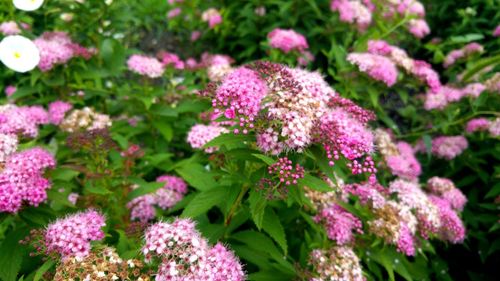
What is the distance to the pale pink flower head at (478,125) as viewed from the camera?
3.49m

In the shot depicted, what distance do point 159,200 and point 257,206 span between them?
3.93 ft

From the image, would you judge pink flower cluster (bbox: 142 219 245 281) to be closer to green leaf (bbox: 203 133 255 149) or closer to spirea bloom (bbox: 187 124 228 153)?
green leaf (bbox: 203 133 255 149)

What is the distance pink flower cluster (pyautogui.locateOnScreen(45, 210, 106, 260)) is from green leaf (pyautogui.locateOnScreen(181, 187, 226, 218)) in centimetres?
42

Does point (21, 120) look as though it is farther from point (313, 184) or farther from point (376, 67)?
point (376, 67)

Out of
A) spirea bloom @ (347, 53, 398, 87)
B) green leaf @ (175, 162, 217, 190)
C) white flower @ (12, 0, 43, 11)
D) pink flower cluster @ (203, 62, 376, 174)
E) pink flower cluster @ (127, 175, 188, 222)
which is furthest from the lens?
spirea bloom @ (347, 53, 398, 87)

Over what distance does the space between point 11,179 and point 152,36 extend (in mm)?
5249

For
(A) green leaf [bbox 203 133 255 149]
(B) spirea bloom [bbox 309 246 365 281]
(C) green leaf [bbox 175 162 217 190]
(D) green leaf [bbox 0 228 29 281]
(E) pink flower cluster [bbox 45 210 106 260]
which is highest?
(A) green leaf [bbox 203 133 255 149]

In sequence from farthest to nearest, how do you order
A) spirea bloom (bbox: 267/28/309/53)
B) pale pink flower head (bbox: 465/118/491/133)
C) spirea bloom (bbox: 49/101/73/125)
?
1. spirea bloom (bbox: 267/28/309/53)
2. pale pink flower head (bbox: 465/118/491/133)
3. spirea bloom (bbox: 49/101/73/125)

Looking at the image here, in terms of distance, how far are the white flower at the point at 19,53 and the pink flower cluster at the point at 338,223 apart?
2.26m

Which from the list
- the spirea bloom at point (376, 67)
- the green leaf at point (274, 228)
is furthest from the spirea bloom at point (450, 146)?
the green leaf at point (274, 228)

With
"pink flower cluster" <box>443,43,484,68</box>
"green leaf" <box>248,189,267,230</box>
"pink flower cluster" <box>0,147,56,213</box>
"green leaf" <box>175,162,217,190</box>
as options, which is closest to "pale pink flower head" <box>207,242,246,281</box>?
"green leaf" <box>248,189,267,230</box>

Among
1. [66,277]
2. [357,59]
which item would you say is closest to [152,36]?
[357,59]

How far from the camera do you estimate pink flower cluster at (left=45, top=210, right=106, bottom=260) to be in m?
1.72

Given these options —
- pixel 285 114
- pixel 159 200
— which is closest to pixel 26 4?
pixel 159 200
